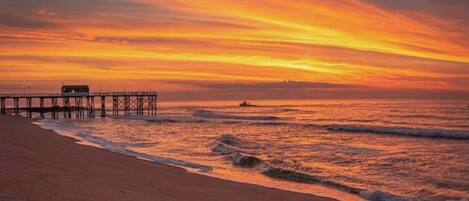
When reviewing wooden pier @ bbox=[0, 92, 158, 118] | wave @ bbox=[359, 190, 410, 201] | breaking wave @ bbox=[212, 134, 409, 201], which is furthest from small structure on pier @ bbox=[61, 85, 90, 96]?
wave @ bbox=[359, 190, 410, 201]

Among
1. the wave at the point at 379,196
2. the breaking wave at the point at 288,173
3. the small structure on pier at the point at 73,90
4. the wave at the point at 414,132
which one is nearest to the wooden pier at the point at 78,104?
the small structure on pier at the point at 73,90

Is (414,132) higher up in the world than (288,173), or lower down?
lower down

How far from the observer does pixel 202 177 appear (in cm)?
1215

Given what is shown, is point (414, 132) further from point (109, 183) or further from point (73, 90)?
point (73, 90)

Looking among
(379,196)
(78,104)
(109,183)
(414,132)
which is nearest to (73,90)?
(78,104)

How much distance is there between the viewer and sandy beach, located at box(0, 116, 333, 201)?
7334mm

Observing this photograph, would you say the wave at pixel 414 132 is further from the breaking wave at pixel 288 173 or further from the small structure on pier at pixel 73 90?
the small structure on pier at pixel 73 90

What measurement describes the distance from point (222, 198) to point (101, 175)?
9.76 feet

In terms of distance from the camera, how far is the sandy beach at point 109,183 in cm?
733

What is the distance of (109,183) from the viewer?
9422 mm

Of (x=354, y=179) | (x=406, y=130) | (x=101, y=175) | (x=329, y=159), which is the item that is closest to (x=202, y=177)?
(x=101, y=175)

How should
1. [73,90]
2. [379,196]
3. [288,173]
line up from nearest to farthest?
1. [379,196]
2. [288,173]
3. [73,90]

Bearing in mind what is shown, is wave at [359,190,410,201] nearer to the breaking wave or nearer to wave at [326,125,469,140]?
the breaking wave

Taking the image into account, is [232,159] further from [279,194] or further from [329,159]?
[279,194]
